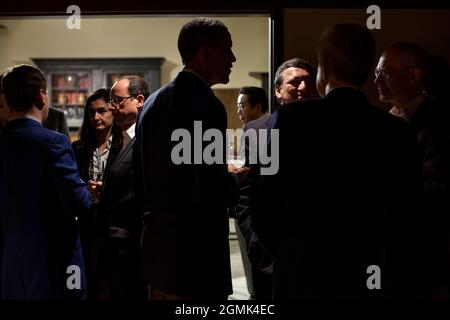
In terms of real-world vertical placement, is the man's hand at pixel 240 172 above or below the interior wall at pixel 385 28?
below

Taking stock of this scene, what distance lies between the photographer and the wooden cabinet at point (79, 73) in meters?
7.83

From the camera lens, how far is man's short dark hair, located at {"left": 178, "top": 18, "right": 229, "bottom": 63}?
1737mm

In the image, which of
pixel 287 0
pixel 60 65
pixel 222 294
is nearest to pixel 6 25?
pixel 60 65

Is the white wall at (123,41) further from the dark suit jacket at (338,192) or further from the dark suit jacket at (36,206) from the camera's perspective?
the dark suit jacket at (338,192)

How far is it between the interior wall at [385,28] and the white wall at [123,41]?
5088 mm

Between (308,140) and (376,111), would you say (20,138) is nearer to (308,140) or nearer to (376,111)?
(308,140)

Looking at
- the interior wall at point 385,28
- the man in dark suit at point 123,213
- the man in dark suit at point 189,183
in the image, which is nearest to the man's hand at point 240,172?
the man in dark suit at point 189,183

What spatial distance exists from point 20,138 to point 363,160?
1237 millimetres

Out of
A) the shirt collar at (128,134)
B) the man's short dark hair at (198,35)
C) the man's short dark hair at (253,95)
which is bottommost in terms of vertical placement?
the shirt collar at (128,134)

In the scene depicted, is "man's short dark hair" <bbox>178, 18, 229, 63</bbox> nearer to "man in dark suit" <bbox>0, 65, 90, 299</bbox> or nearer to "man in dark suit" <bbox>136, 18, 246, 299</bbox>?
"man in dark suit" <bbox>136, 18, 246, 299</bbox>

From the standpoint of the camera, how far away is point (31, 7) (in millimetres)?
2846

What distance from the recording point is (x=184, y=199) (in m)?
1.66

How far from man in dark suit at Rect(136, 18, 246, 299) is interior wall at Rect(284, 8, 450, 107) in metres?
1.16
